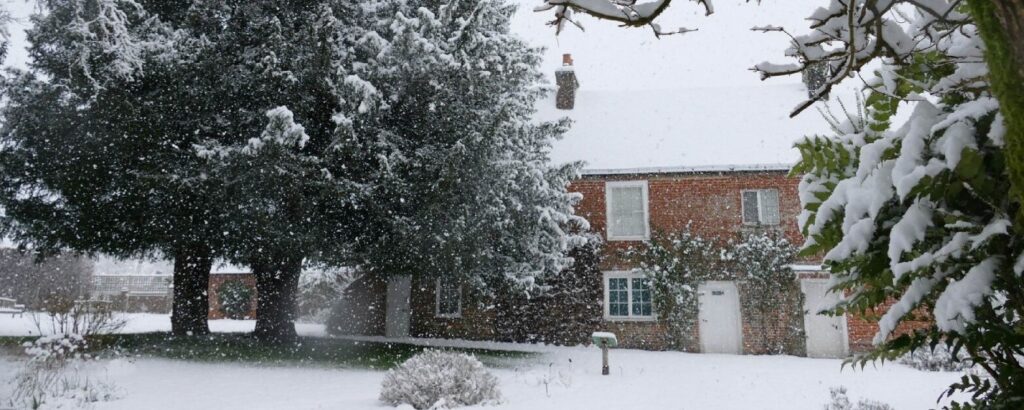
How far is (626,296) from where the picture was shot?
59.6ft

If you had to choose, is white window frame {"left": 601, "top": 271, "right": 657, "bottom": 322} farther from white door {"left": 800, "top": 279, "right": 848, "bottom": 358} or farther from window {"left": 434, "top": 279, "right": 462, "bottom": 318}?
window {"left": 434, "top": 279, "right": 462, "bottom": 318}

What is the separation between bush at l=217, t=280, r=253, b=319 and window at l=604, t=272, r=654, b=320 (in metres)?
17.5

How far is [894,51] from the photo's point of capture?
295 centimetres

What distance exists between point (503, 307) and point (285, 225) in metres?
8.62

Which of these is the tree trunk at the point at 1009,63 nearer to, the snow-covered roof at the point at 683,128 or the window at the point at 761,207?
the snow-covered roof at the point at 683,128

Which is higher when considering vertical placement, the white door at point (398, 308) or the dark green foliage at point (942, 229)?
the dark green foliage at point (942, 229)

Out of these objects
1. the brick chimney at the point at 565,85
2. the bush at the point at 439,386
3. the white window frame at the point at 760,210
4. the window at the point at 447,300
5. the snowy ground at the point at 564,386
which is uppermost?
the brick chimney at the point at 565,85

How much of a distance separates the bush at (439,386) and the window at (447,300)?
35.7ft

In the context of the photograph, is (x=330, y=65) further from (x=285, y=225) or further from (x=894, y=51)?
(x=894, y=51)

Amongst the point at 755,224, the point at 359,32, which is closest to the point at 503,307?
the point at 755,224

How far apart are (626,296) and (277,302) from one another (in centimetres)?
992

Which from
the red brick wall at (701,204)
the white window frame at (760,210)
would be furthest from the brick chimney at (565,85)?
the white window frame at (760,210)

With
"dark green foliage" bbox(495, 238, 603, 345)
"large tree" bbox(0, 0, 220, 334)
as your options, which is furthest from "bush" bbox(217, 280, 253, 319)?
"dark green foliage" bbox(495, 238, 603, 345)

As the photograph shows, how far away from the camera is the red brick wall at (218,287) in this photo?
27.6 m
